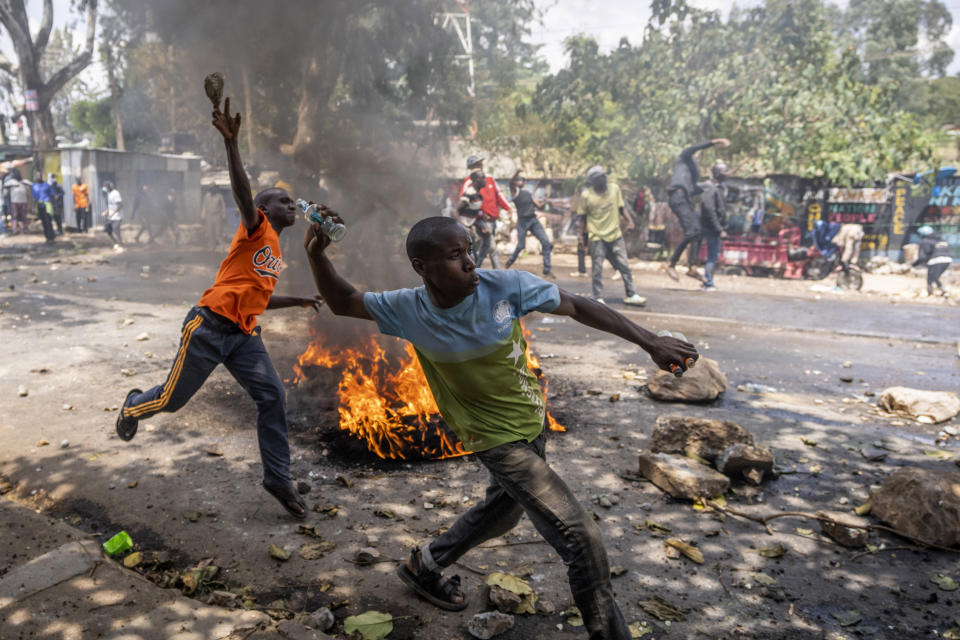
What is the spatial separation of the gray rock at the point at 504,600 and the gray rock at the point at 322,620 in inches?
25.3

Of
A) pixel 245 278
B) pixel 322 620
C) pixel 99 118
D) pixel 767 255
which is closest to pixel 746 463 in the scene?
pixel 322 620

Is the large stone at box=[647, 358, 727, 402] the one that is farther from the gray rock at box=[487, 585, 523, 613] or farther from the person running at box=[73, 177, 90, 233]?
the person running at box=[73, 177, 90, 233]

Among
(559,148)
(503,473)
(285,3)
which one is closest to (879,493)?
(503,473)

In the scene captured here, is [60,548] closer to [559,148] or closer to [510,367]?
[510,367]

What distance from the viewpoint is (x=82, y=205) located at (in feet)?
66.5

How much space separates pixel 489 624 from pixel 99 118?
1674 inches

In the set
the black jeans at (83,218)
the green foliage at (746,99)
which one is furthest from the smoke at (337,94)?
the black jeans at (83,218)

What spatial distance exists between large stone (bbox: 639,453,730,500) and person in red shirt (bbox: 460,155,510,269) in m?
6.91

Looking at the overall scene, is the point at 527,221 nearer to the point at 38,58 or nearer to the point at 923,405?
the point at 923,405

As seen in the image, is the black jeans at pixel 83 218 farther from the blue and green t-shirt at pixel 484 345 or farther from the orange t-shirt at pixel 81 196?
the blue and green t-shirt at pixel 484 345

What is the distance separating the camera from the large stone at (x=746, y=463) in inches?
158

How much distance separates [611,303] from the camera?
34.2 feet

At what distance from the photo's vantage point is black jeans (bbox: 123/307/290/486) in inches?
136

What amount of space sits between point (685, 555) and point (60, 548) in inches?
111
